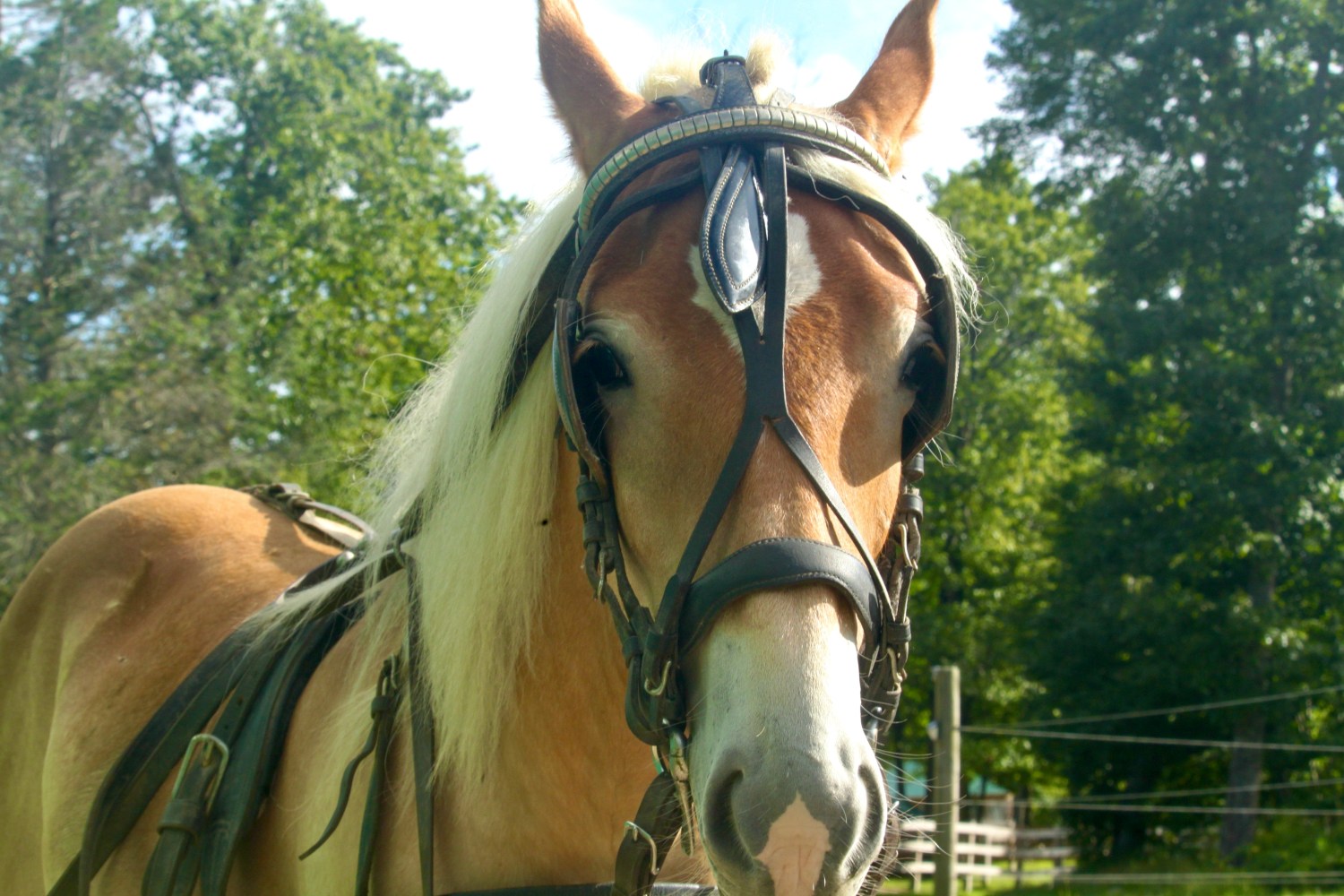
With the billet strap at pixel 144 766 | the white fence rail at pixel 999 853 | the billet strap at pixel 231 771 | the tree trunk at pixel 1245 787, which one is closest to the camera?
the billet strap at pixel 231 771

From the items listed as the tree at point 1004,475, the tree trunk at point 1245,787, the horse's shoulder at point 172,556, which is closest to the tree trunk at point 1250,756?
the tree trunk at point 1245,787

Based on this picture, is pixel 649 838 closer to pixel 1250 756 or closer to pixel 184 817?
pixel 184 817

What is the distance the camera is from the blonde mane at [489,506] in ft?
5.82

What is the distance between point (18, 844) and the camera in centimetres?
304

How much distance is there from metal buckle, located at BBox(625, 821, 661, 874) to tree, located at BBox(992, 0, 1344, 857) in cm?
1563

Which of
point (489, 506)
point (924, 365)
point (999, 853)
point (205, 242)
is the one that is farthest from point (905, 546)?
point (205, 242)

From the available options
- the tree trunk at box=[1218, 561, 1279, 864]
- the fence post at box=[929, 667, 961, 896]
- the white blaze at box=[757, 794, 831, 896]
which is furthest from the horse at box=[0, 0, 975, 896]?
the tree trunk at box=[1218, 561, 1279, 864]

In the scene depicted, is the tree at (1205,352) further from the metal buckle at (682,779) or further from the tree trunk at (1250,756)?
the metal buckle at (682,779)

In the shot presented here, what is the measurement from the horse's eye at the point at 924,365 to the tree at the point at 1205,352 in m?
15.5

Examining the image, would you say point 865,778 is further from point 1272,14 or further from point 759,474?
point 1272,14

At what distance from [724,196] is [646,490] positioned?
450mm

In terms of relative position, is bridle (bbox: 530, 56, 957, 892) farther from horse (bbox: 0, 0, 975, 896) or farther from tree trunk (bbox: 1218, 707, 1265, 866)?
tree trunk (bbox: 1218, 707, 1265, 866)

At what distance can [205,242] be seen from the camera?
1933cm

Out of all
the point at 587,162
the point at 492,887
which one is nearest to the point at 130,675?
the point at 492,887
